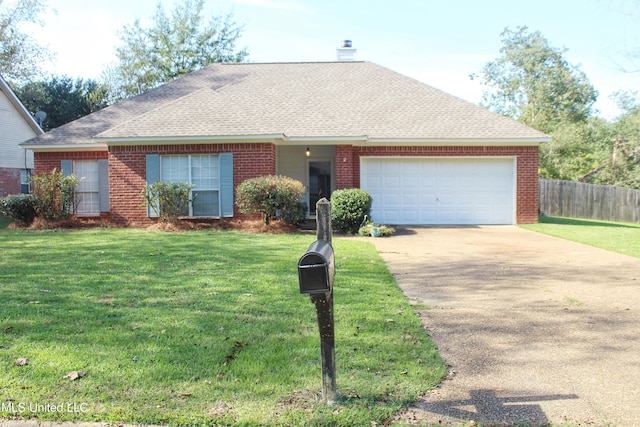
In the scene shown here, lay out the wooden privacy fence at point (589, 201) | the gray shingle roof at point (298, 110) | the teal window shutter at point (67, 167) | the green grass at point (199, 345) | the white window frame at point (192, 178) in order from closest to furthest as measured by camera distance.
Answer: the green grass at point (199, 345) → the white window frame at point (192, 178) → the gray shingle roof at point (298, 110) → the teal window shutter at point (67, 167) → the wooden privacy fence at point (589, 201)

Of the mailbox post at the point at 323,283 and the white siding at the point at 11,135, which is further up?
the white siding at the point at 11,135

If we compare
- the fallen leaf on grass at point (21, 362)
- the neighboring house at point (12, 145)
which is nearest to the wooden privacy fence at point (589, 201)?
the fallen leaf on grass at point (21, 362)

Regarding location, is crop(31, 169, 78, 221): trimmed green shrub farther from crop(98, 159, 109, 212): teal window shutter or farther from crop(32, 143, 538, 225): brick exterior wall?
crop(98, 159, 109, 212): teal window shutter

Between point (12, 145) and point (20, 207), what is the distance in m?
11.4

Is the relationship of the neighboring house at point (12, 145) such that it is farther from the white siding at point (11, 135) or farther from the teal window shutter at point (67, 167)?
the teal window shutter at point (67, 167)

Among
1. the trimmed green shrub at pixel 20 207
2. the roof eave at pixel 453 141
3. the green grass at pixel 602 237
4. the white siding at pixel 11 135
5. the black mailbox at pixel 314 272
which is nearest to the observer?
the black mailbox at pixel 314 272

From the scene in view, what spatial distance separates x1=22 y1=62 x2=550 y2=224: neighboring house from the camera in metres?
15.0

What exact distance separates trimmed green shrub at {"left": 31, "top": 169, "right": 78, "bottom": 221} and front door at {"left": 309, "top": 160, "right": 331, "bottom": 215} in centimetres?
761

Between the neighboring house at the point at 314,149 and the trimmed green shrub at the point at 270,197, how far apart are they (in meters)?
1.31

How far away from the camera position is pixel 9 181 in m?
23.6

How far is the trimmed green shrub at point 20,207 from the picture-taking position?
580 inches

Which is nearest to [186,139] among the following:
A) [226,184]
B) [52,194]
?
[226,184]

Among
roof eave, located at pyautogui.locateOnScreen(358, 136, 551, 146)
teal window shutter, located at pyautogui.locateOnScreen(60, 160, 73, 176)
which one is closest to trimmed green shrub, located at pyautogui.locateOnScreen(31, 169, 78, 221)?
teal window shutter, located at pyautogui.locateOnScreen(60, 160, 73, 176)

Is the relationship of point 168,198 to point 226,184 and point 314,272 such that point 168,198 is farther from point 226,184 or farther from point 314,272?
point 314,272
